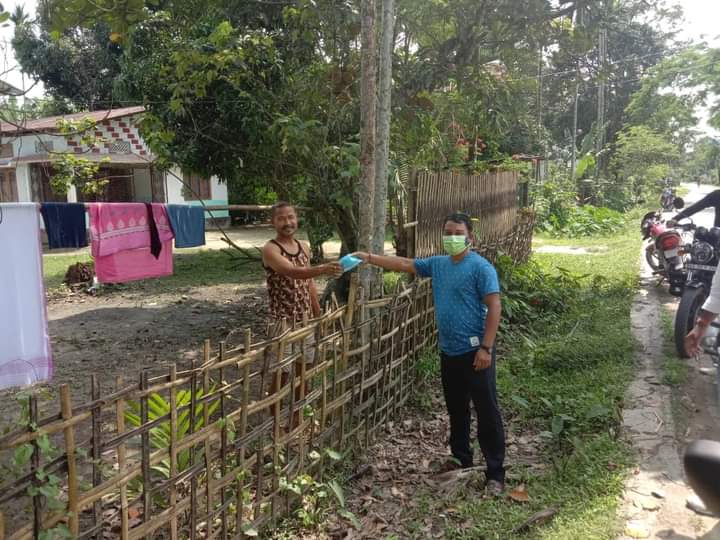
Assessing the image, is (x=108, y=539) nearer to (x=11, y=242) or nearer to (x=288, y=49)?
(x=11, y=242)

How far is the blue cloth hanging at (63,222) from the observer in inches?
240

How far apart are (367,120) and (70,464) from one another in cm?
287

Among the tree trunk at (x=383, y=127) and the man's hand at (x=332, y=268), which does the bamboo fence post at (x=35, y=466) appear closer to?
the man's hand at (x=332, y=268)

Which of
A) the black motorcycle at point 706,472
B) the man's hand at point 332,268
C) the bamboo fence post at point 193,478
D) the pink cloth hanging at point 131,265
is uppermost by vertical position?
the man's hand at point 332,268

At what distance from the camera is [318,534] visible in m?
3.15

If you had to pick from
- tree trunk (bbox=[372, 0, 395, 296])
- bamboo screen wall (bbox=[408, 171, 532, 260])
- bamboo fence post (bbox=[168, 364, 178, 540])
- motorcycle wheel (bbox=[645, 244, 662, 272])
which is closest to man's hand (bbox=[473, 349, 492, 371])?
tree trunk (bbox=[372, 0, 395, 296])

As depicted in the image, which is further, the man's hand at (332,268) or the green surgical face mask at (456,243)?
the man's hand at (332,268)

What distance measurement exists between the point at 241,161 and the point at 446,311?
6.39m

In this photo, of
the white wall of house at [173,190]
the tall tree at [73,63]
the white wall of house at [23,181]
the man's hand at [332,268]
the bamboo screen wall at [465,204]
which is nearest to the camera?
the man's hand at [332,268]

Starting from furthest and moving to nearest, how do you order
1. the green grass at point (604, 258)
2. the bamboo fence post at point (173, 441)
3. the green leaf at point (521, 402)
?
1. the green grass at point (604, 258)
2. the green leaf at point (521, 402)
3. the bamboo fence post at point (173, 441)

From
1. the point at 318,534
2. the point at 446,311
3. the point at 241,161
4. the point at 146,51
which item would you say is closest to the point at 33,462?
the point at 318,534

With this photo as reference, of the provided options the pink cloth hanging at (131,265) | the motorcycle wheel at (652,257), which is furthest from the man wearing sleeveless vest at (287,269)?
the motorcycle wheel at (652,257)

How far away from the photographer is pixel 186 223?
265 inches

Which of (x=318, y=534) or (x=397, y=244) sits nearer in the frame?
(x=318, y=534)
